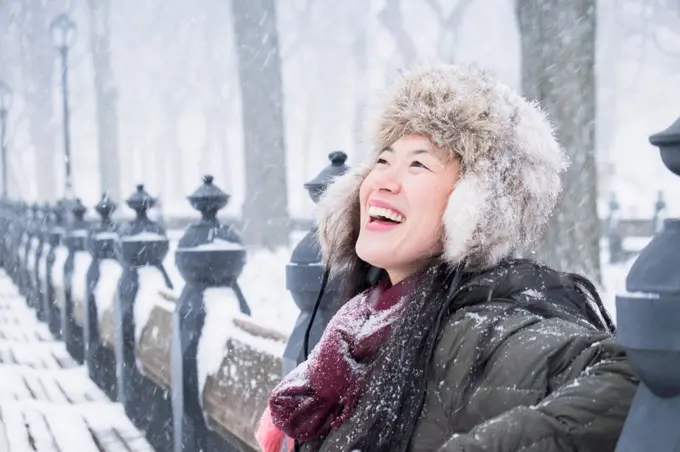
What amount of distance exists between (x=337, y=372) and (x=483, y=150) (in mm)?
614

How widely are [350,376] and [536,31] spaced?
5983mm

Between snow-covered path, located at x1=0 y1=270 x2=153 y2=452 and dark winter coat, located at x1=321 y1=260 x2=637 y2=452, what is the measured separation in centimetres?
458

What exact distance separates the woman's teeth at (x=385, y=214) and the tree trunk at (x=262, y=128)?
547 inches

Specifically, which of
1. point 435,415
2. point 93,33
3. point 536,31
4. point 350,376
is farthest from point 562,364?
point 93,33

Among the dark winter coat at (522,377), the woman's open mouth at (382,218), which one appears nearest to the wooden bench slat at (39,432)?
the woman's open mouth at (382,218)

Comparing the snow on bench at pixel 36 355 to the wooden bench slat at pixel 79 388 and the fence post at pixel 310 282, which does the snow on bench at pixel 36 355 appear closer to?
the wooden bench slat at pixel 79 388

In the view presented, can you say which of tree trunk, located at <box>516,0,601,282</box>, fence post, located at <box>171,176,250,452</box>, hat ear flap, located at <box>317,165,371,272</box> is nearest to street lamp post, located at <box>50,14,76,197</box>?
tree trunk, located at <box>516,0,601,282</box>

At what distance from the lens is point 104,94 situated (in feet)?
102

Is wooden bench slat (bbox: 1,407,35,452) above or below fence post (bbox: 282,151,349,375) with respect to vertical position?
below

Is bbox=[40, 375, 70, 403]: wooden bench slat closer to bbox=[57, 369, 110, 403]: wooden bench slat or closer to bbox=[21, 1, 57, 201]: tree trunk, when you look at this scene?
bbox=[57, 369, 110, 403]: wooden bench slat

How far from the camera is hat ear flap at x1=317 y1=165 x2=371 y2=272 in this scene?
2.77 metres

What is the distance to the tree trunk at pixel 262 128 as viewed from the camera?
1636cm

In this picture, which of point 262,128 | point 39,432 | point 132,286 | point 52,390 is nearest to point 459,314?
point 39,432

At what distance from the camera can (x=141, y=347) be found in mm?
6812
